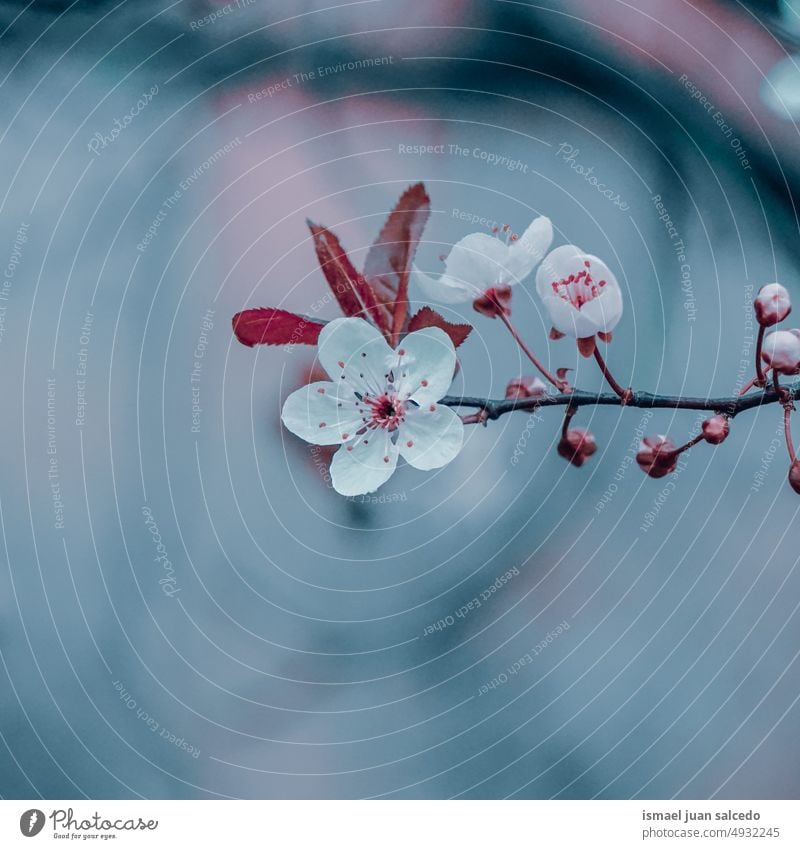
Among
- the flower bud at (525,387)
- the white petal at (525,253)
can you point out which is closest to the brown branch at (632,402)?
the flower bud at (525,387)

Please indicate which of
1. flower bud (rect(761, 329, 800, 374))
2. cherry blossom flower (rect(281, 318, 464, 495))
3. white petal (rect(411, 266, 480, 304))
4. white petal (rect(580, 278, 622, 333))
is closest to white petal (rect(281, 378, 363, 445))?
cherry blossom flower (rect(281, 318, 464, 495))

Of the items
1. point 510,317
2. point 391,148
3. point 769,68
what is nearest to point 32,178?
point 391,148

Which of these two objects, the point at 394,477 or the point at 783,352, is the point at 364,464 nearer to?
the point at 394,477

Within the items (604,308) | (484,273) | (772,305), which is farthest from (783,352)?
(484,273)

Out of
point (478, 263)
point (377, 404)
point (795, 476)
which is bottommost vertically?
point (795, 476)

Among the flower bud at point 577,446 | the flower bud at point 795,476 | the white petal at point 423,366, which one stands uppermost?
the white petal at point 423,366

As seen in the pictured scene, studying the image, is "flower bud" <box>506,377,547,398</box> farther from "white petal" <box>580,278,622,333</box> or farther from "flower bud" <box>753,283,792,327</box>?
"flower bud" <box>753,283,792,327</box>

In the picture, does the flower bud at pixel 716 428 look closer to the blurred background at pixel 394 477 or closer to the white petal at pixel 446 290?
the blurred background at pixel 394 477
